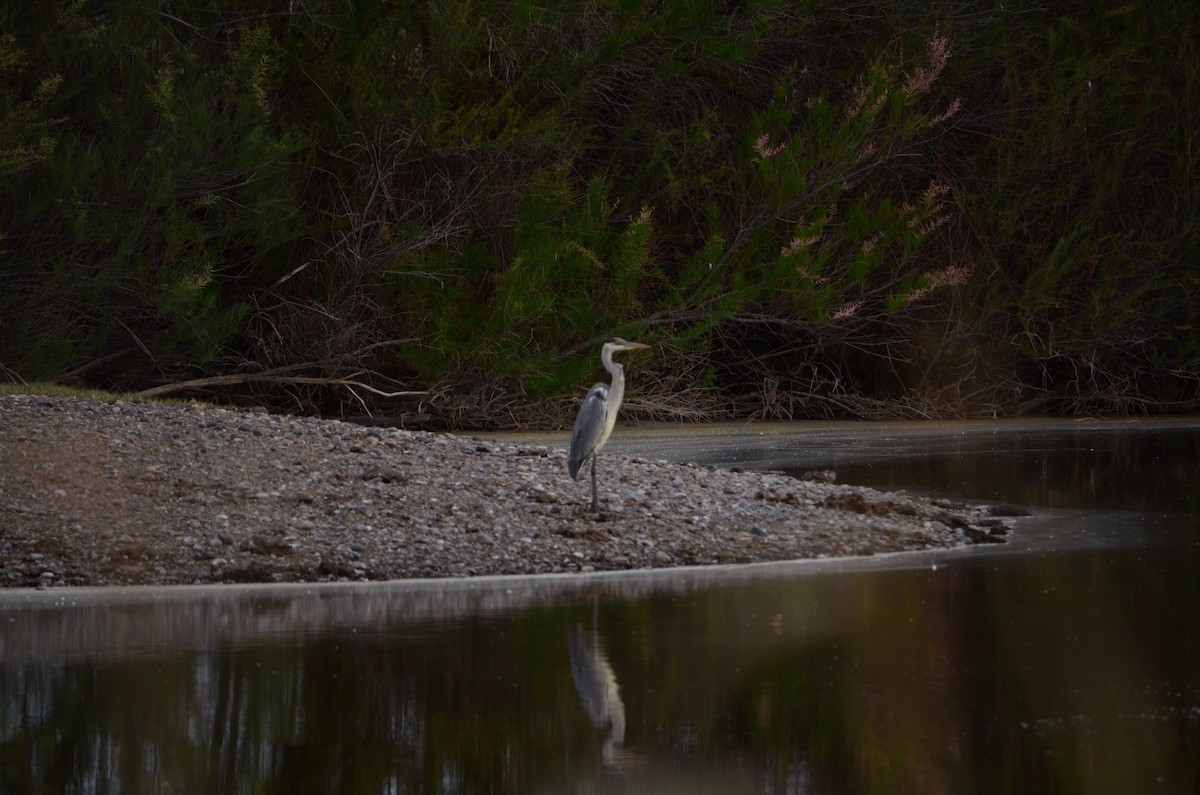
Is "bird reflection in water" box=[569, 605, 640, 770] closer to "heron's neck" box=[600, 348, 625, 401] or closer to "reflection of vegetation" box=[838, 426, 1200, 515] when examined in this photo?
"heron's neck" box=[600, 348, 625, 401]

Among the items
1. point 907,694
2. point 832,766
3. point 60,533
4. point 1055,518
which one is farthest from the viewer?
point 1055,518

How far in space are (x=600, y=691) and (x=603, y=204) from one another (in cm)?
1379

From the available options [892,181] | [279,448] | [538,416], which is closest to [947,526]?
[279,448]

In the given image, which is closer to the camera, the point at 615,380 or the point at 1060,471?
the point at 615,380

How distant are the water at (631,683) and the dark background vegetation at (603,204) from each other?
9220 millimetres

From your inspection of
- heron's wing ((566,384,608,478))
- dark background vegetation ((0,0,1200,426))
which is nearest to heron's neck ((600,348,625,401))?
heron's wing ((566,384,608,478))

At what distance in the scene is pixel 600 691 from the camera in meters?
6.56

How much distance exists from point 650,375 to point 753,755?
15.9 metres

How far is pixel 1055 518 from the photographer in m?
12.8

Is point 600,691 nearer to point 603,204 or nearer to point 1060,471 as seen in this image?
point 1060,471

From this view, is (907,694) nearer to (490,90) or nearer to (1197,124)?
(490,90)

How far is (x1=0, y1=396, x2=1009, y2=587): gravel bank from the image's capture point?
952 cm

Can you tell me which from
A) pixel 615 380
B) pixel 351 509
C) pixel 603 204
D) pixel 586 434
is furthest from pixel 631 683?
pixel 603 204

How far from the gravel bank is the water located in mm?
444
